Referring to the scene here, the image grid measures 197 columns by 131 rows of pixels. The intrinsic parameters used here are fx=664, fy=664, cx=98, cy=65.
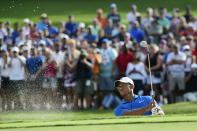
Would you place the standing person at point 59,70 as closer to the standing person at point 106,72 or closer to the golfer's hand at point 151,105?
the standing person at point 106,72

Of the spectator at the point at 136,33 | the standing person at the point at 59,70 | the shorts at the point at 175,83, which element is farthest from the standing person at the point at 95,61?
the spectator at the point at 136,33

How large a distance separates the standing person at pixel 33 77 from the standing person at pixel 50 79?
16cm

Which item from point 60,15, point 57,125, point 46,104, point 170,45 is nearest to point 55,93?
point 46,104

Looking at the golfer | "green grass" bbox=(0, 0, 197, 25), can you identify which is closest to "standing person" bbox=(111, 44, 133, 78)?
the golfer

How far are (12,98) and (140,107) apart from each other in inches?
292

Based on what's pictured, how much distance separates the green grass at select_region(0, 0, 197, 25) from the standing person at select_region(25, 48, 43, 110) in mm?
7445

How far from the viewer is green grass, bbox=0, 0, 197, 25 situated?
2577 centimetres

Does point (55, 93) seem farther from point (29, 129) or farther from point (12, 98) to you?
point (29, 129)

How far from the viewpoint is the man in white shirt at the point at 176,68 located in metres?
16.3

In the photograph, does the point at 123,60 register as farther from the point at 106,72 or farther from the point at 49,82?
the point at 49,82

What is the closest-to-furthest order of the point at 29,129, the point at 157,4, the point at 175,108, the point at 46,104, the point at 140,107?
1. the point at 29,129
2. the point at 140,107
3. the point at 175,108
4. the point at 46,104
5. the point at 157,4

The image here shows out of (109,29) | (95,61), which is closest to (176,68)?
(95,61)

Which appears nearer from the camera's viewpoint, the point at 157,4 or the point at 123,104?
the point at 123,104

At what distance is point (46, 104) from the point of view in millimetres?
16641
